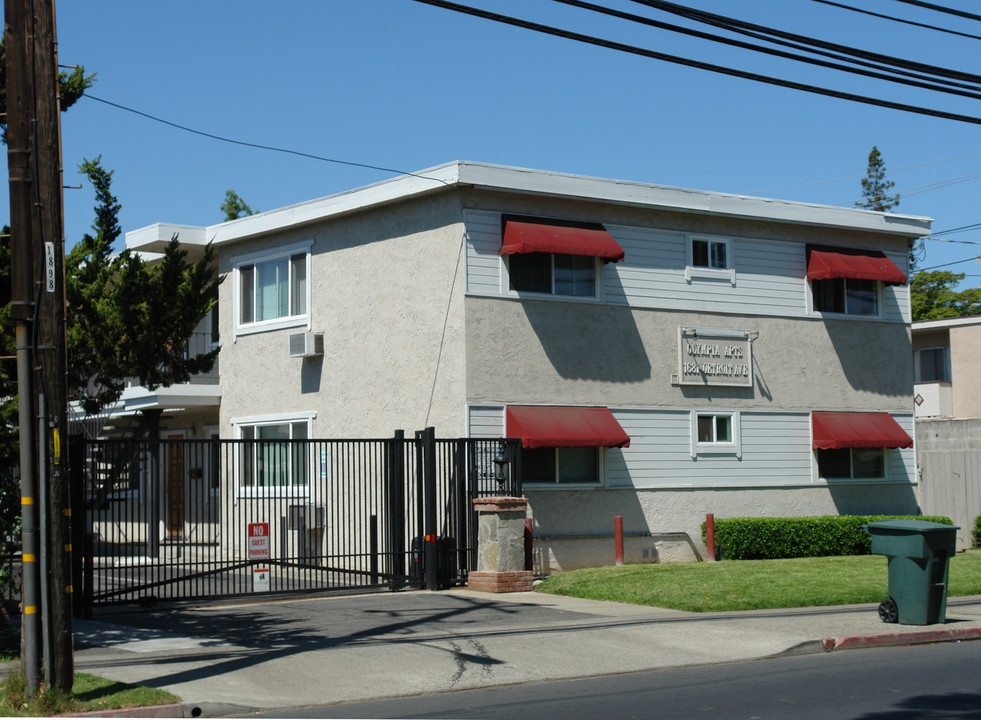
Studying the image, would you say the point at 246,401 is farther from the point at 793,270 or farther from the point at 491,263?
the point at 793,270

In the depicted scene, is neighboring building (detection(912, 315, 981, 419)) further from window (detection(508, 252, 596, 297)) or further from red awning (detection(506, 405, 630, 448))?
red awning (detection(506, 405, 630, 448))

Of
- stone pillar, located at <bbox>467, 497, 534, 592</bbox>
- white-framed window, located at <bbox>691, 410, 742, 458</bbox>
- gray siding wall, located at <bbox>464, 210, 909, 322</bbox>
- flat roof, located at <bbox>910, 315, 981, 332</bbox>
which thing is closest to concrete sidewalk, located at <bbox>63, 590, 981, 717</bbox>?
stone pillar, located at <bbox>467, 497, 534, 592</bbox>

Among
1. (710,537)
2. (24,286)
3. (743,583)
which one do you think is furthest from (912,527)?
(24,286)

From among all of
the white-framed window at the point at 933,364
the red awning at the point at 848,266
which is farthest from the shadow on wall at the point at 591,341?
the white-framed window at the point at 933,364

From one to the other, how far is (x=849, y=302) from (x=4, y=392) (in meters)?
17.4

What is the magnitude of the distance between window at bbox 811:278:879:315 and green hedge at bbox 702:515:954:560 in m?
4.33

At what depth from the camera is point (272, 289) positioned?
77.3 feet

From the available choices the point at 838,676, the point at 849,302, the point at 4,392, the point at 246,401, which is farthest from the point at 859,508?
the point at 4,392

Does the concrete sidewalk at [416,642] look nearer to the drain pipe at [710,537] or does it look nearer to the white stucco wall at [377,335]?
the white stucco wall at [377,335]

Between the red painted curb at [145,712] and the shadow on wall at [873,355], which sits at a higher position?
the shadow on wall at [873,355]

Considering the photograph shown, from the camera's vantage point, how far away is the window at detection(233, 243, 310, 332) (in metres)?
23.0

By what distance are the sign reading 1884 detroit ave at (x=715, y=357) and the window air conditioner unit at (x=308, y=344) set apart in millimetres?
6642

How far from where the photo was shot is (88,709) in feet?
30.4

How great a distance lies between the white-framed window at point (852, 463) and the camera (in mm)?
23984
